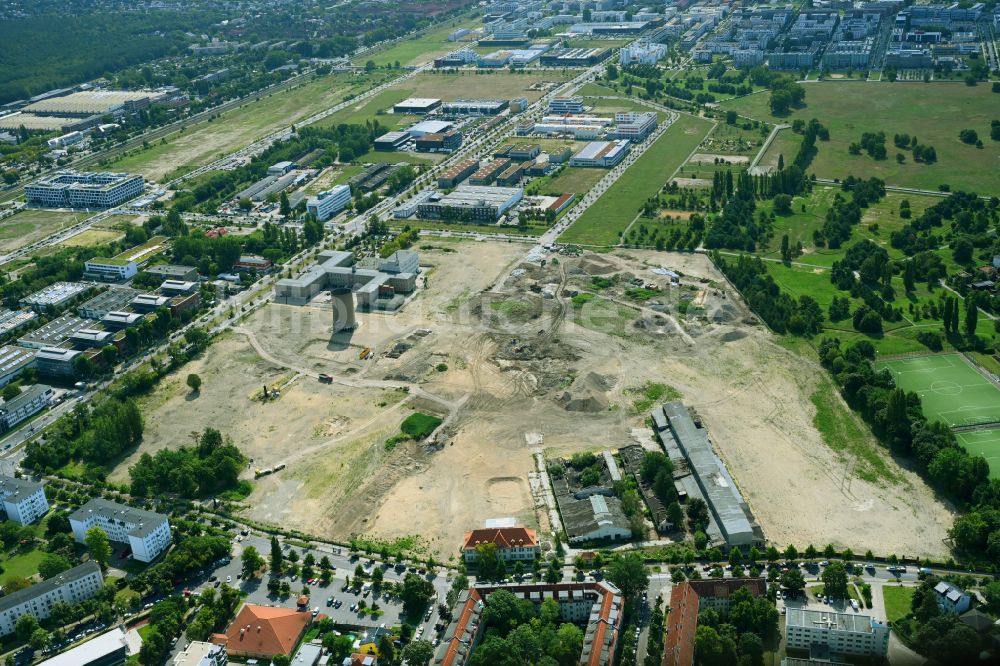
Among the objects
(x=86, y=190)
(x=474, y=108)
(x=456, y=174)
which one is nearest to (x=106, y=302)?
(x=86, y=190)

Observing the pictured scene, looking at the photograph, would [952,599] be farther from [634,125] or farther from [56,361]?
[634,125]

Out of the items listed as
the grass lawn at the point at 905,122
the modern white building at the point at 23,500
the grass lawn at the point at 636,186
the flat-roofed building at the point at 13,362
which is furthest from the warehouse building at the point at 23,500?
the grass lawn at the point at 905,122

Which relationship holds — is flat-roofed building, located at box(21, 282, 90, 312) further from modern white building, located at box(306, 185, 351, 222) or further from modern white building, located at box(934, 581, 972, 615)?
modern white building, located at box(934, 581, 972, 615)

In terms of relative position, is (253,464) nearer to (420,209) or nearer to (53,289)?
(53,289)

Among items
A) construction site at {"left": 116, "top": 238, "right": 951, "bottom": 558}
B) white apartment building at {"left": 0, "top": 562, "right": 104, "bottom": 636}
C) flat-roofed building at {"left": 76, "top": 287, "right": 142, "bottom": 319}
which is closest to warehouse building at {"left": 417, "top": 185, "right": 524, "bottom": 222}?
construction site at {"left": 116, "top": 238, "right": 951, "bottom": 558}

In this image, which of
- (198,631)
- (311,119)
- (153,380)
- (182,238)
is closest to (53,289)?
(182,238)

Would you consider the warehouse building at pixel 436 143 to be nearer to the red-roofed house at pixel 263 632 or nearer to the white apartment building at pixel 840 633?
the red-roofed house at pixel 263 632
